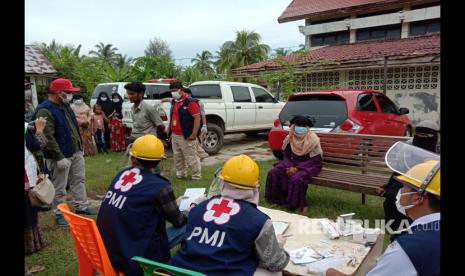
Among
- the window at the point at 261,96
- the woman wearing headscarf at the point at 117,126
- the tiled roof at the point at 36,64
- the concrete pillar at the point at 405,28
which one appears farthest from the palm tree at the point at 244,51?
the woman wearing headscarf at the point at 117,126

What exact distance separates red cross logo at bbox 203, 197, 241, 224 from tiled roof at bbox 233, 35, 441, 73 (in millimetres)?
11820

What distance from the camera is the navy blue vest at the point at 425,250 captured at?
163 centimetres

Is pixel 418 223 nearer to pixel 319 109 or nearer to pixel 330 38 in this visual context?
pixel 319 109

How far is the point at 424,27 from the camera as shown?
51.1 feet

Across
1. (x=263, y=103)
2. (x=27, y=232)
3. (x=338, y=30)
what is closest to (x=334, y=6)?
(x=338, y=30)

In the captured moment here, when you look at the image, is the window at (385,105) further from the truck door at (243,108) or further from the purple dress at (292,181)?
the truck door at (243,108)

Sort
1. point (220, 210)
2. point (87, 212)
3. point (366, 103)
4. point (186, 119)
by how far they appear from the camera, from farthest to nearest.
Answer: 1. point (366, 103)
2. point (186, 119)
3. point (87, 212)
4. point (220, 210)

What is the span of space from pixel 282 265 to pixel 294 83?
13.0 metres

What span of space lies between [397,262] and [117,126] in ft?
28.5

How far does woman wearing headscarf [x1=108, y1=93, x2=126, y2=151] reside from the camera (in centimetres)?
948

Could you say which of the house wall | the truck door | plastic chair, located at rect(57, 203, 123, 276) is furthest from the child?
the house wall

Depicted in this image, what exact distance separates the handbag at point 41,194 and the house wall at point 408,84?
12.9 m

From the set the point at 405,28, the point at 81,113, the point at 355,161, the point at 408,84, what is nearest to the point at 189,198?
the point at 355,161

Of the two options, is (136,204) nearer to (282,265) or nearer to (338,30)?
(282,265)
